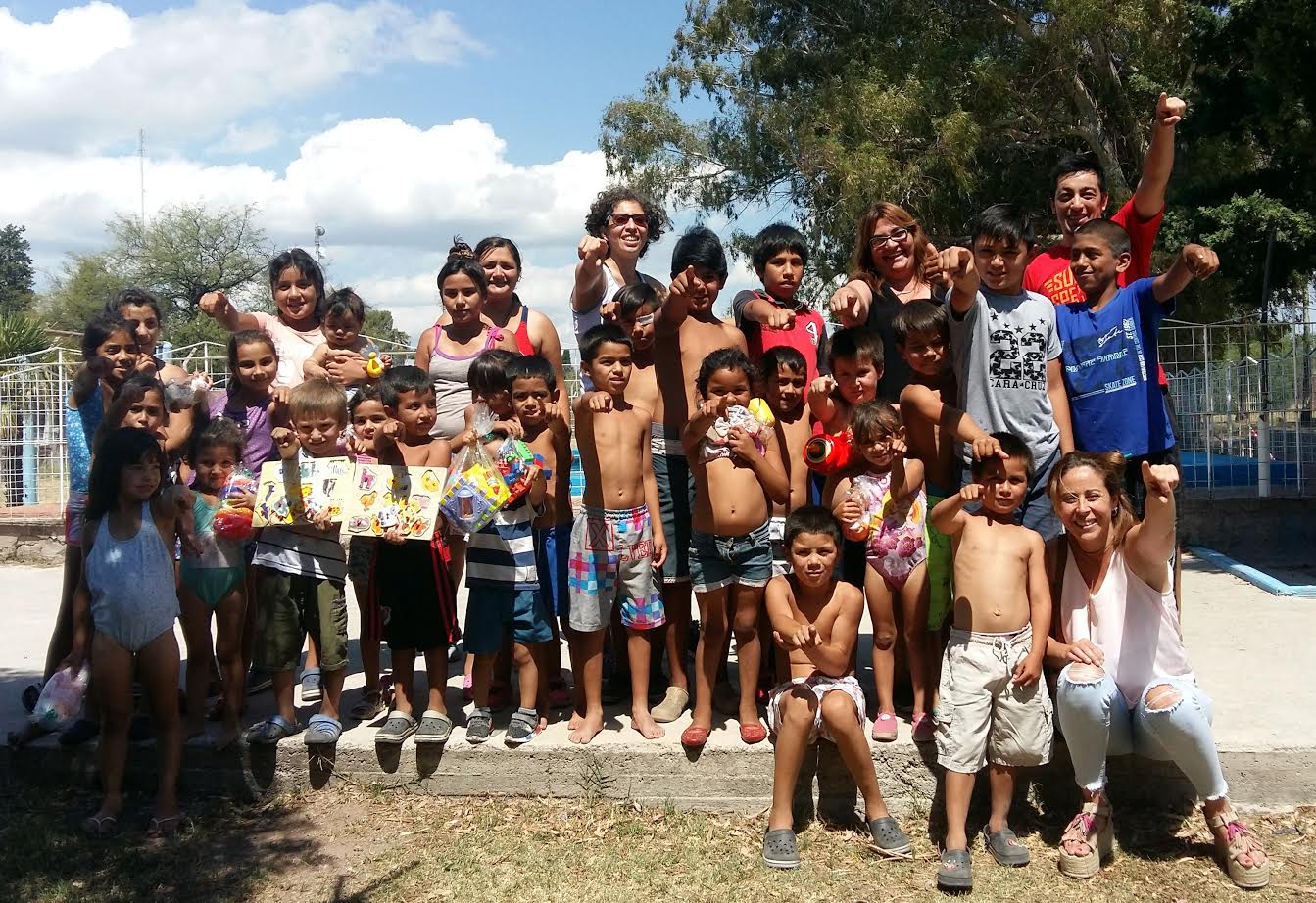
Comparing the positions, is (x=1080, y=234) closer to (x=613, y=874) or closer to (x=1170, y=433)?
(x=1170, y=433)

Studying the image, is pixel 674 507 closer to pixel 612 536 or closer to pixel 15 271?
pixel 612 536

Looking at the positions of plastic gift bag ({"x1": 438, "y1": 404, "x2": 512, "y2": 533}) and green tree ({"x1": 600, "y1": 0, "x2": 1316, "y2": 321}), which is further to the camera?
green tree ({"x1": 600, "y1": 0, "x2": 1316, "y2": 321})

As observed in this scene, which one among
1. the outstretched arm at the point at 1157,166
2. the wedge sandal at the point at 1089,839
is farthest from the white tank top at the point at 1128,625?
the outstretched arm at the point at 1157,166

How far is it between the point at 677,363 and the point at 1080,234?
1.69 metres

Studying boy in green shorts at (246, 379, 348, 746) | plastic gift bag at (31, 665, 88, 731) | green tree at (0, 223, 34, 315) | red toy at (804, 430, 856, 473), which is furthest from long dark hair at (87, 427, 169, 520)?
green tree at (0, 223, 34, 315)

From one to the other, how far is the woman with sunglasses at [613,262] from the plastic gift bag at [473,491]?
925mm

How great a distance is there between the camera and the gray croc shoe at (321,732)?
4.05 metres

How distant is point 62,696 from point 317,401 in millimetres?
1541

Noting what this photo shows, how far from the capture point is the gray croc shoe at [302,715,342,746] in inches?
159

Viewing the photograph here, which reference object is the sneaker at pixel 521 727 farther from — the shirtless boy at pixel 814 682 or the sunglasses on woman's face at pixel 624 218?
the sunglasses on woman's face at pixel 624 218

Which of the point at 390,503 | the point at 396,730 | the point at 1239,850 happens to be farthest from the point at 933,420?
the point at 396,730

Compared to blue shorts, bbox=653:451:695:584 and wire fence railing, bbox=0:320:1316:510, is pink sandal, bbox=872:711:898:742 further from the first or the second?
wire fence railing, bbox=0:320:1316:510

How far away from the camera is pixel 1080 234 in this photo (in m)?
3.94

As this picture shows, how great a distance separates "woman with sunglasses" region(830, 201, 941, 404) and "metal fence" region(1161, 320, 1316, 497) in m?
7.26
